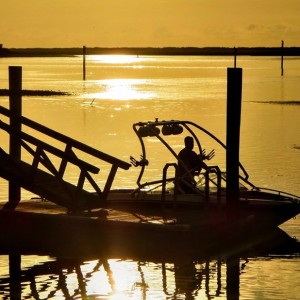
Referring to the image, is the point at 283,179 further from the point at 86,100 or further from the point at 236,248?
the point at 86,100

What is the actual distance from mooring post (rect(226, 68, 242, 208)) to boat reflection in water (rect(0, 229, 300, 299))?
1.10 metres

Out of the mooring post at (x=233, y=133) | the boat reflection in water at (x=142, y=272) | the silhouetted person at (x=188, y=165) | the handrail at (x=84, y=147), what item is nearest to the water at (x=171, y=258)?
the boat reflection in water at (x=142, y=272)

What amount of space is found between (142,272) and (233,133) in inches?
167

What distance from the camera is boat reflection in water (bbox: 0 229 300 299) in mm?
20203

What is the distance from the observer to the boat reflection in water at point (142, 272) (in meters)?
20.2

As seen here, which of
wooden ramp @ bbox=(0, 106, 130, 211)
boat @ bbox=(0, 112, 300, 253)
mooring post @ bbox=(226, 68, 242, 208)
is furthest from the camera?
mooring post @ bbox=(226, 68, 242, 208)

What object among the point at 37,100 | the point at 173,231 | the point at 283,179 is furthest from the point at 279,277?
the point at 37,100

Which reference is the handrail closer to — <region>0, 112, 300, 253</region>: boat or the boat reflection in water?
<region>0, 112, 300, 253</region>: boat

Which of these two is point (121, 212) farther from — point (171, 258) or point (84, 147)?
point (171, 258)

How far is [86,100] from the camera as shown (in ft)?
286

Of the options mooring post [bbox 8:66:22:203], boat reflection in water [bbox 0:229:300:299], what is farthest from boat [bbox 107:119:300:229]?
mooring post [bbox 8:66:22:203]

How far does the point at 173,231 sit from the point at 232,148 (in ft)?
9.22

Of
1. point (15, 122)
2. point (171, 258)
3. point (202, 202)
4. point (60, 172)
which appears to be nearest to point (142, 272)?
point (171, 258)

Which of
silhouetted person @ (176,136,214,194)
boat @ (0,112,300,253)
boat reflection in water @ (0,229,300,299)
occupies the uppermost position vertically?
silhouetted person @ (176,136,214,194)
